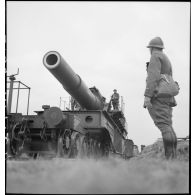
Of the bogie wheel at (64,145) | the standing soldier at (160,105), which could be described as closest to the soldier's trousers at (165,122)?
the standing soldier at (160,105)

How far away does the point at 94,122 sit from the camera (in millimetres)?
9484

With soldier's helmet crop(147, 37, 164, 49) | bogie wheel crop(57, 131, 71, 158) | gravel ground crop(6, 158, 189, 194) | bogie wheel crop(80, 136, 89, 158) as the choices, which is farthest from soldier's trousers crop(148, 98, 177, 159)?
bogie wheel crop(80, 136, 89, 158)

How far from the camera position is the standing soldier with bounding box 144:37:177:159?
17.9 feet

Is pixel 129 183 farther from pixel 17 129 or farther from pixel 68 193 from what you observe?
pixel 17 129

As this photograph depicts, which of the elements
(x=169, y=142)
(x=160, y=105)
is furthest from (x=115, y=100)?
(x=169, y=142)

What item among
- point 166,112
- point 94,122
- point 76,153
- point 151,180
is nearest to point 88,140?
point 94,122

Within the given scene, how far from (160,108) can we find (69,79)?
11.2 feet

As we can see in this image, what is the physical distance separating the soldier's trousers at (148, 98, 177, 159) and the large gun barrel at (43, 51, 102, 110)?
2.87m

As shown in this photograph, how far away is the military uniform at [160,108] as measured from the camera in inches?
215

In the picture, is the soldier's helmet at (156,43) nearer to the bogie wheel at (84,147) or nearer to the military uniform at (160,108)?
the military uniform at (160,108)

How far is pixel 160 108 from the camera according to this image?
18.3 feet

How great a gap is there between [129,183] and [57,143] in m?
5.51

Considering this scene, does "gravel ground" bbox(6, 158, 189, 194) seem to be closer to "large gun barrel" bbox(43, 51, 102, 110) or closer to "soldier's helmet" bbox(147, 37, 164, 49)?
"soldier's helmet" bbox(147, 37, 164, 49)

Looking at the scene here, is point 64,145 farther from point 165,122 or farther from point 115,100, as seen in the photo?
point 115,100
